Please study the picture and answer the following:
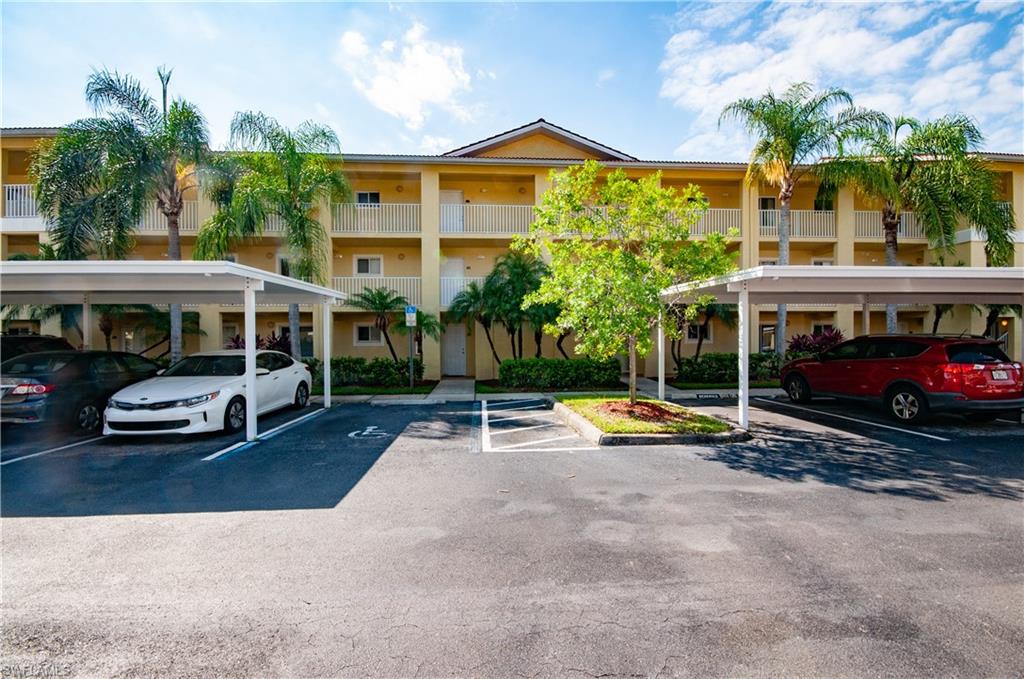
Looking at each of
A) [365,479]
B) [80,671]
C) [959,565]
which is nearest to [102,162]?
[365,479]

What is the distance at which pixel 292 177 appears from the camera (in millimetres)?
12945

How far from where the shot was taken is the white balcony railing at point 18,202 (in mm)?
15898

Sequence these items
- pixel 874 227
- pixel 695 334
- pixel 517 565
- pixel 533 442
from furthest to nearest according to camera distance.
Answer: pixel 695 334 < pixel 874 227 < pixel 533 442 < pixel 517 565

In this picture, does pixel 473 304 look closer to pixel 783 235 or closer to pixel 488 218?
pixel 488 218

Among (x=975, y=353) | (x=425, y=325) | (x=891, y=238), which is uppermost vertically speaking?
(x=891, y=238)


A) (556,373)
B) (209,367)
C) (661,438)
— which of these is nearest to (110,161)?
(209,367)

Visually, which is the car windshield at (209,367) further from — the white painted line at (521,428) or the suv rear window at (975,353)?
the suv rear window at (975,353)

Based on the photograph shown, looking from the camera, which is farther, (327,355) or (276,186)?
(276,186)

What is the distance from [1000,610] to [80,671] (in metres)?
5.53

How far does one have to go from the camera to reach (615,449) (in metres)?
7.16

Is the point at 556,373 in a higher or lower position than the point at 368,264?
lower

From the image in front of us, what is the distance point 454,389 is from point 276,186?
25.0 ft

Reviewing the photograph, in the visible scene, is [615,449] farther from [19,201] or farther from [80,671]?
[19,201]

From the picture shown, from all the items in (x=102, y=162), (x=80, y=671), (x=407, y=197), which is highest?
(x=407, y=197)
